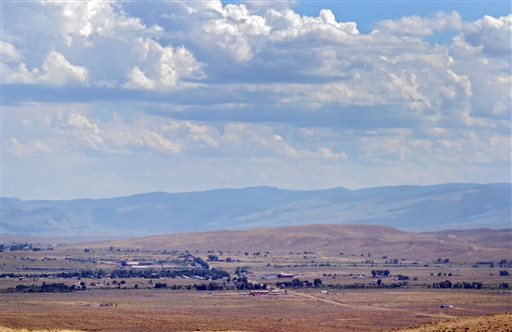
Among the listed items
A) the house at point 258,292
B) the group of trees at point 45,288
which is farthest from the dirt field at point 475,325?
the group of trees at point 45,288

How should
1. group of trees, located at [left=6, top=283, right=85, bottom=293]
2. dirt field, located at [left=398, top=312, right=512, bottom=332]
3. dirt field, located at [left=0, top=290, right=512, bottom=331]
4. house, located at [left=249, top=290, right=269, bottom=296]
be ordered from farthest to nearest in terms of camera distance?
group of trees, located at [left=6, top=283, right=85, bottom=293] < house, located at [left=249, top=290, right=269, bottom=296] < dirt field, located at [left=0, top=290, right=512, bottom=331] < dirt field, located at [left=398, top=312, right=512, bottom=332]

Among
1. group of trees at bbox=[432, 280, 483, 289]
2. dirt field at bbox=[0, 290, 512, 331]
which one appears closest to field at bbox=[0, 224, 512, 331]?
group of trees at bbox=[432, 280, 483, 289]

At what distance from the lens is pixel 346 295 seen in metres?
167

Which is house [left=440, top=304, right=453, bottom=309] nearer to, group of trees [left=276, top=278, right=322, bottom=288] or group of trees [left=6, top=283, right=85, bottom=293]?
group of trees [left=276, top=278, right=322, bottom=288]

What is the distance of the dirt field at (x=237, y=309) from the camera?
390 feet

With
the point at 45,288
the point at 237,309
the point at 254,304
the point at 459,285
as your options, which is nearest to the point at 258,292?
the point at 254,304

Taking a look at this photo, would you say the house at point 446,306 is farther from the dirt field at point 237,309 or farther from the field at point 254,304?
the dirt field at point 237,309

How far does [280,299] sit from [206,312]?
2355 centimetres

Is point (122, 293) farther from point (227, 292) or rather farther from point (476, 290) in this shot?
point (476, 290)

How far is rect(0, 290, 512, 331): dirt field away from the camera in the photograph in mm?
118812

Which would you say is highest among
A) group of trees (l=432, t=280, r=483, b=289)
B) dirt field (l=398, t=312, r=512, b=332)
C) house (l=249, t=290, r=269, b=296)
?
group of trees (l=432, t=280, r=483, b=289)

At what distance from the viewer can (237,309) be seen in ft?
467

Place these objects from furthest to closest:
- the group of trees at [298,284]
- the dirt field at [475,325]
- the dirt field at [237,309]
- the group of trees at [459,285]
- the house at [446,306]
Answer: the group of trees at [298,284], the group of trees at [459,285], the house at [446,306], the dirt field at [237,309], the dirt field at [475,325]

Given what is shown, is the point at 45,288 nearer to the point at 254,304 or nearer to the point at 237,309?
Answer: the point at 254,304
